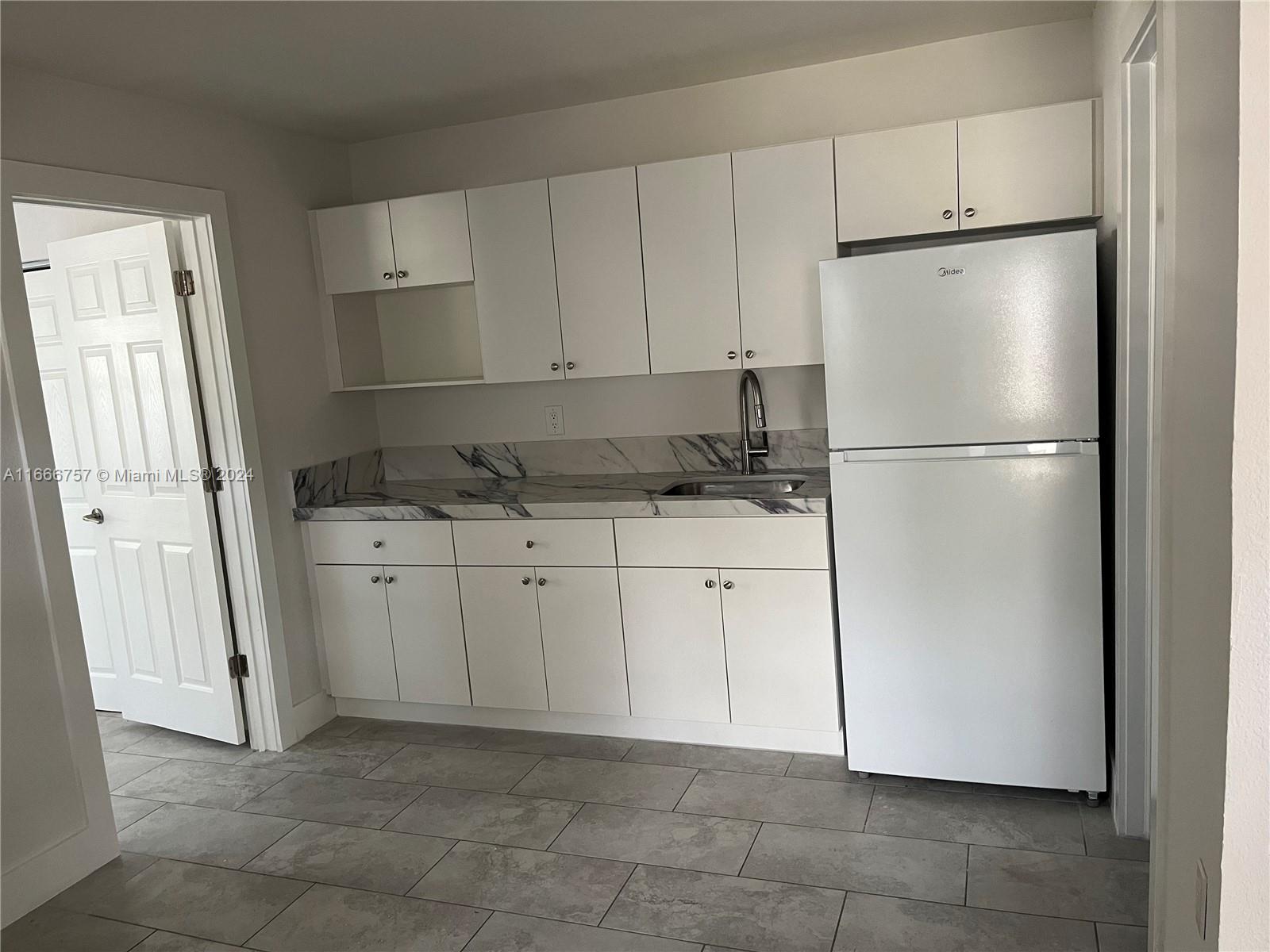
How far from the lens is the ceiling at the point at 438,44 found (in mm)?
2438

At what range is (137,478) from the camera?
3594 mm

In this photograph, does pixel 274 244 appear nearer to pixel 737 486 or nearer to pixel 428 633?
pixel 428 633

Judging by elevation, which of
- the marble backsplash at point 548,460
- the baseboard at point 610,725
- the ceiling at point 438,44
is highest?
the ceiling at point 438,44

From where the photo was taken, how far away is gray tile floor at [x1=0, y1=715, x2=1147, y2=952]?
2260mm

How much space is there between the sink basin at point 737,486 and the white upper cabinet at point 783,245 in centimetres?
46

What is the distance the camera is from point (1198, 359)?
1.53 meters

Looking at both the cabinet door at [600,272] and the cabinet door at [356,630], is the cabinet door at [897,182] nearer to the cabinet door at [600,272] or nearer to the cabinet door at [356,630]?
the cabinet door at [600,272]

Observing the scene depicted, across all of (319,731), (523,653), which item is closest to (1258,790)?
(523,653)

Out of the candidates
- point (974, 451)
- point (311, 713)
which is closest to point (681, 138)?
point (974, 451)

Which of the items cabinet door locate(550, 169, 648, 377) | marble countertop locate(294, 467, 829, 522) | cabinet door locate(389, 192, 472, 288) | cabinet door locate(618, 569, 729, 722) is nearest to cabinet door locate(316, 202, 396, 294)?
cabinet door locate(389, 192, 472, 288)

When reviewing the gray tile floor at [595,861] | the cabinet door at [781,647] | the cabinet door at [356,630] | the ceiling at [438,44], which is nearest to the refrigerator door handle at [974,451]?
the cabinet door at [781,647]

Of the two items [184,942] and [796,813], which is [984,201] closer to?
[796,813]

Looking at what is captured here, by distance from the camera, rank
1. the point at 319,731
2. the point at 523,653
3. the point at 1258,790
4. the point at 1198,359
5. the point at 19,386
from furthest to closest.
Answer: the point at 319,731
the point at 523,653
the point at 19,386
the point at 1198,359
the point at 1258,790

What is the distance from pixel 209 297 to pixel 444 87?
1130 mm
